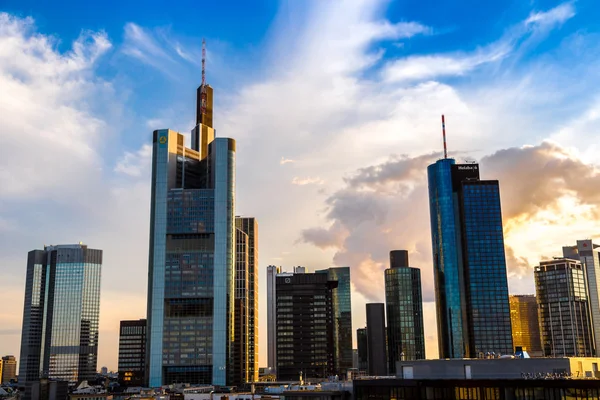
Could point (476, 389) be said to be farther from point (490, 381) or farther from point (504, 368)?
point (504, 368)

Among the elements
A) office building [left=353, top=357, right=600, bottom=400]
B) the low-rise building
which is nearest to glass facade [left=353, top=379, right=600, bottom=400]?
office building [left=353, top=357, right=600, bottom=400]

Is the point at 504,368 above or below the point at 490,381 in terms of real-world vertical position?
above

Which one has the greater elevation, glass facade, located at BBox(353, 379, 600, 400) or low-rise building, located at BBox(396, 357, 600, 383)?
low-rise building, located at BBox(396, 357, 600, 383)

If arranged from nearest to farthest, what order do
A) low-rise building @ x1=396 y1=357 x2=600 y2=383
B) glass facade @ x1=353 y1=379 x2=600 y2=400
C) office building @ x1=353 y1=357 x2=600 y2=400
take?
glass facade @ x1=353 y1=379 x2=600 y2=400
office building @ x1=353 y1=357 x2=600 y2=400
low-rise building @ x1=396 y1=357 x2=600 y2=383

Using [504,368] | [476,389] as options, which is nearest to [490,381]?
[476,389]

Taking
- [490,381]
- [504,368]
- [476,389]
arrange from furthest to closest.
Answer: [504,368], [476,389], [490,381]

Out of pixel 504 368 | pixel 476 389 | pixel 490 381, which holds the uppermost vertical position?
pixel 504 368

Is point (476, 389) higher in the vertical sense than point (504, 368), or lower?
lower

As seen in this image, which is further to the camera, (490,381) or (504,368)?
(504,368)

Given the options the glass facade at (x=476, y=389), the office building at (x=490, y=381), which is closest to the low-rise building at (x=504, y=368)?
Result: the office building at (x=490, y=381)

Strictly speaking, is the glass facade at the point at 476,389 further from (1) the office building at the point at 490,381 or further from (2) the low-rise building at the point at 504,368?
(2) the low-rise building at the point at 504,368

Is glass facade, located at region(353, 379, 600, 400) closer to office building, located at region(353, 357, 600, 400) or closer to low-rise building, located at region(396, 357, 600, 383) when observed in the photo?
office building, located at region(353, 357, 600, 400)

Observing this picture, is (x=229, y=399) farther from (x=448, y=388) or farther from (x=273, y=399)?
(x=448, y=388)

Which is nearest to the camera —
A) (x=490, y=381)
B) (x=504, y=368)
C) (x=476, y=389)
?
(x=490, y=381)
